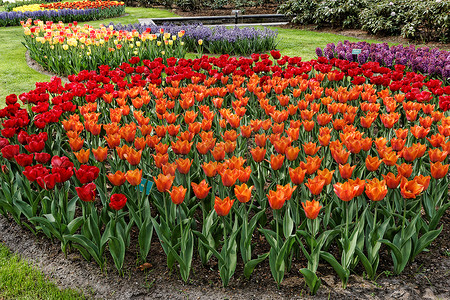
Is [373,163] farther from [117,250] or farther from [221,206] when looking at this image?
[117,250]

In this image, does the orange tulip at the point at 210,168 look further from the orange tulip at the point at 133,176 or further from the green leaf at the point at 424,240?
the green leaf at the point at 424,240

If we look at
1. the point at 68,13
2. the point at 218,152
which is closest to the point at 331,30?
the point at 68,13

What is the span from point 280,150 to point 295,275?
83 cm

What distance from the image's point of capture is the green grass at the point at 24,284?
8.44ft

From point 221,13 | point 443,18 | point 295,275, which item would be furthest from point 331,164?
point 221,13

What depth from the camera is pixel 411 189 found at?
2.39 metres

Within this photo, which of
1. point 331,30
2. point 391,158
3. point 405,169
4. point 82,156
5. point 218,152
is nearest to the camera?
point 405,169

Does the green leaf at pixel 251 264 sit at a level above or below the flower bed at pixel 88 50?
below

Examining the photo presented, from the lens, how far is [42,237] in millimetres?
3092

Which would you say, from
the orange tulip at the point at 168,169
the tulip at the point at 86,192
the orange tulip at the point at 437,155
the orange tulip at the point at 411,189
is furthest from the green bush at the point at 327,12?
the tulip at the point at 86,192

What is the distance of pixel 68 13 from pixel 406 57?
50.3ft

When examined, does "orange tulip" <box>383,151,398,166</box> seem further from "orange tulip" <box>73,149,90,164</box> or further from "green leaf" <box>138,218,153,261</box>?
"orange tulip" <box>73,149,90,164</box>

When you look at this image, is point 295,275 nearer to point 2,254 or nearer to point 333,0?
point 2,254

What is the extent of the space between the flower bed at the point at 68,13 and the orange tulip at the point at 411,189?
A: 18.0 m
